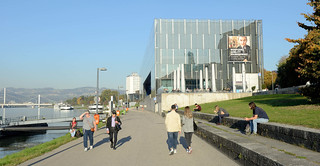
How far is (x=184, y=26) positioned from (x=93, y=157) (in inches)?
2181

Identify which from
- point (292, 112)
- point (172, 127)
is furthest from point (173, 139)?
point (292, 112)

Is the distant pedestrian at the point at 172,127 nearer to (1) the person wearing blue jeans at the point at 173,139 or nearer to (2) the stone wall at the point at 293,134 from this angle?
(1) the person wearing blue jeans at the point at 173,139

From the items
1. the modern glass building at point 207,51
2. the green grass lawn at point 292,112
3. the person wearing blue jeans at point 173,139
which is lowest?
the person wearing blue jeans at point 173,139

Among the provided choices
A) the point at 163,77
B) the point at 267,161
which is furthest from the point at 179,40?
the point at 267,161

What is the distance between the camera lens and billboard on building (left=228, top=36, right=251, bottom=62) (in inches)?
2468

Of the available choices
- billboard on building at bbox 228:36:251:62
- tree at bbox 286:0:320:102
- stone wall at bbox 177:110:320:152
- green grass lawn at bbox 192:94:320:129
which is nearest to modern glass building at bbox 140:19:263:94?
billboard on building at bbox 228:36:251:62

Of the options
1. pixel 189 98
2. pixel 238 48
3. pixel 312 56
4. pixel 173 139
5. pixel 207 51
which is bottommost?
pixel 173 139

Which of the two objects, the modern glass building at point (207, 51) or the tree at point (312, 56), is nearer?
the tree at point (312, 56)

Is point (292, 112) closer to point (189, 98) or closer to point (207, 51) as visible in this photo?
point (189, 98)

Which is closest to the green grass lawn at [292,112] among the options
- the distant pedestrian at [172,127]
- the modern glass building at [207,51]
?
the distant pedestrian at [172,127]

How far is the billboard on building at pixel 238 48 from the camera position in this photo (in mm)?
62688

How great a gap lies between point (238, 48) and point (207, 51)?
7236 millimetres

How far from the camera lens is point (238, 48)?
63250 millimetres

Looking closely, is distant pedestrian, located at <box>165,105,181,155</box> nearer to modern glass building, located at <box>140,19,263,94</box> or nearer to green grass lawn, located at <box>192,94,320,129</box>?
green grass lawn, located at <box>192,94,320,129</box>
